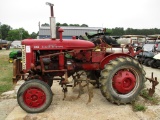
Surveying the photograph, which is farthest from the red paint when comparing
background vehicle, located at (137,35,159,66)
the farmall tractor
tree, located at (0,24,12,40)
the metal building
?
tree, located at (0,24,12,40)

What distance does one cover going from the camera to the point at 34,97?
193 inches

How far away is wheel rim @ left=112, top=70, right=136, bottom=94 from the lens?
213 inches

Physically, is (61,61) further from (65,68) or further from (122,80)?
(122,80)

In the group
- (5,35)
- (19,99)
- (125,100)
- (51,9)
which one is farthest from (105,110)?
(5,35)

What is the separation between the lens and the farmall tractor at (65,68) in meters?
4.89

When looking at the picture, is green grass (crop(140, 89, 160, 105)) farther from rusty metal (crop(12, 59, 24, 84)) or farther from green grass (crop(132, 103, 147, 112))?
rusty metal (crop(12, 59, 24, 84))

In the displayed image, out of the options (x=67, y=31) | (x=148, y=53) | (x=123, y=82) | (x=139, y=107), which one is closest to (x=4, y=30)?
(x=67, y=31)

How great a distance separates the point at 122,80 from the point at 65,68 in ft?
4.73

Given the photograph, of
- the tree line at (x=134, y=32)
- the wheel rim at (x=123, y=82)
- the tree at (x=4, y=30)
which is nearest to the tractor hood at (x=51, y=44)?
the wheel rim at (x=123, y=82)

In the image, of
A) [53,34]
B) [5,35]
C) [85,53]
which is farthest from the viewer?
[5,35]

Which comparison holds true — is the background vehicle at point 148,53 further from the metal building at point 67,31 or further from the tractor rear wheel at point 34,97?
the metal building at point 67,31

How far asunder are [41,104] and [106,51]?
2308 millimetres

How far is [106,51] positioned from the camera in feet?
19.9

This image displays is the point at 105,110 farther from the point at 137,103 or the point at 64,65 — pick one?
the point at 64,65
